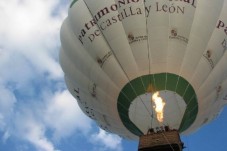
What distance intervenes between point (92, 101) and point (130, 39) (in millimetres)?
2087

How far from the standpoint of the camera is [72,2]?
1522cm

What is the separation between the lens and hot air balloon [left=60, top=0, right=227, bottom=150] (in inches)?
554

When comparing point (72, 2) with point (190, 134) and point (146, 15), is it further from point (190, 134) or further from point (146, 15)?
point (190, 134)

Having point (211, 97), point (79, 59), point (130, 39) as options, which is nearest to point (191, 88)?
point (211, 97)

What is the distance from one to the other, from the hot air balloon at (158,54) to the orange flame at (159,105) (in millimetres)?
24

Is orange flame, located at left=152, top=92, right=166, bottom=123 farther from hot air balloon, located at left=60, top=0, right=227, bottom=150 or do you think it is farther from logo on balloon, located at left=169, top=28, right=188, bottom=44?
logo on balloon, located at left=169, top=28, right=188, bottom=44

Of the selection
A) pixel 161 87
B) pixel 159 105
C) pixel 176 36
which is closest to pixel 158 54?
pixel 176 36

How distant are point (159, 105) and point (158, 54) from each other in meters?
1.26

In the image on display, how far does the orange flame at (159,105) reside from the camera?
13938 millimetres

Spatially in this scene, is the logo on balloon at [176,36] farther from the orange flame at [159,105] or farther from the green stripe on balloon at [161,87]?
the orange flame at [159,105]

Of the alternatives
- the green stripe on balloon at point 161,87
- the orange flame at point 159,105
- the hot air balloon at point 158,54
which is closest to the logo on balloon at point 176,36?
the hot air balloon at point 158,54

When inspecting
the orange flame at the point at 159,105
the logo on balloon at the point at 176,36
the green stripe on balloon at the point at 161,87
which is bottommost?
the orange flame at the point at 159,105

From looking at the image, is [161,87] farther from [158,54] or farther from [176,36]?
[176,36]

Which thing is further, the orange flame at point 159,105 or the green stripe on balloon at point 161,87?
the green stripe on balloon at point 161,87
